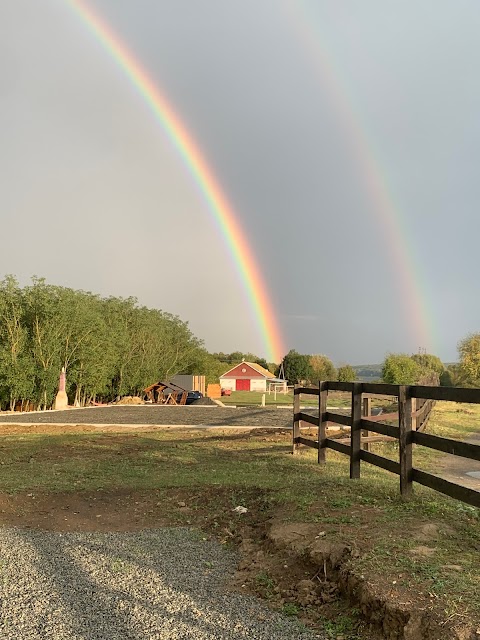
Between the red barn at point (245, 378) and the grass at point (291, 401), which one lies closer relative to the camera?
the grass at point (291, 401)

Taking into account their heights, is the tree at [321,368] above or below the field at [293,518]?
above

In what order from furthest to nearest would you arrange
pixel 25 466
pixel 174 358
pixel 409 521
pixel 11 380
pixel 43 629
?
pixel 174 358 → pixel 11 380 → pixel 25 466 → pixel 409 521 → pixel 43 629

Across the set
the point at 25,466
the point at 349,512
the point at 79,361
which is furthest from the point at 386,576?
the point at 79,361

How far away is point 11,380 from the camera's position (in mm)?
32812

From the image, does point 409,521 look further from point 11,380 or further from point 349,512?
point 11,380

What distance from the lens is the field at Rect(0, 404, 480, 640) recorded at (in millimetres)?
3963

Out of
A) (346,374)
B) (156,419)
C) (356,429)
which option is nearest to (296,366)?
(346,374)

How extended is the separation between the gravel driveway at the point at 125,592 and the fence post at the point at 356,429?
272cm

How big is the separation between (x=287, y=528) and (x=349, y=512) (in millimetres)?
742

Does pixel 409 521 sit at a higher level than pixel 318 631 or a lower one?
higher

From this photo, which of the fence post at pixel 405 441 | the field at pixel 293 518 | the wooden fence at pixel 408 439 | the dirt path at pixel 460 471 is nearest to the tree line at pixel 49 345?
the field at pixel 293 518

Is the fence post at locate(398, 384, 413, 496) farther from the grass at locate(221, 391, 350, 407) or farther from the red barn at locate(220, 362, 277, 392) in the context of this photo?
the red barn at locate(220, 362, 277, 392)

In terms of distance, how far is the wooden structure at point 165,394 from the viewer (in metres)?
44.6

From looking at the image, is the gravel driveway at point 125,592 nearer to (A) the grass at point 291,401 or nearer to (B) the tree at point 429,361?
(A) the grass at point 291,401
